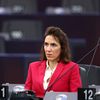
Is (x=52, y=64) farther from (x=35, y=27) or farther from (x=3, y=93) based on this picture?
(x=35, y=27)

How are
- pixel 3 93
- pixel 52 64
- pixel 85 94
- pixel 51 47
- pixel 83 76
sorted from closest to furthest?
pixel 85 94, pixel 3 93, pixel 51 47, pixel 52 64, pixel 83 76

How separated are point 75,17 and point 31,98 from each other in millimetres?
7776

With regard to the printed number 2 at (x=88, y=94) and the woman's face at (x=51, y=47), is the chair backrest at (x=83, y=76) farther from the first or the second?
the printed number 2 at (x=88, y=94)

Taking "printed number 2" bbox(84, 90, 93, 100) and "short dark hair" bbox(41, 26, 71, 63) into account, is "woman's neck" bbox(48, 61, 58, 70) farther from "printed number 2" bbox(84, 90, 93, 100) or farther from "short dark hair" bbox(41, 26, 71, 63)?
"printed number 2" bbox(84, 90, 93, 100)

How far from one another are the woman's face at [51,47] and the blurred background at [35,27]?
2.29 m

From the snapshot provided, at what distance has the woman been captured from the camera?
19.0ft

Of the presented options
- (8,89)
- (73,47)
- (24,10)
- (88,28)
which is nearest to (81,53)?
(73,47)

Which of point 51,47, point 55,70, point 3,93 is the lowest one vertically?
point 3,93

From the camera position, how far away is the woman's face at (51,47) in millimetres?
5840

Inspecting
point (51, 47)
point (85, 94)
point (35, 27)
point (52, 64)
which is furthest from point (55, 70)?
point (35, 27)

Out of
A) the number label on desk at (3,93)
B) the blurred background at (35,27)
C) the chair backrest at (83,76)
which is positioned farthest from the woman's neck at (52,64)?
the blurred background at (35,27)

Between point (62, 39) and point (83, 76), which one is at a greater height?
point (62, 39)

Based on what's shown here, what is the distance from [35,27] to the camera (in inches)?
513

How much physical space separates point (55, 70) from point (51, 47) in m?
0.21
